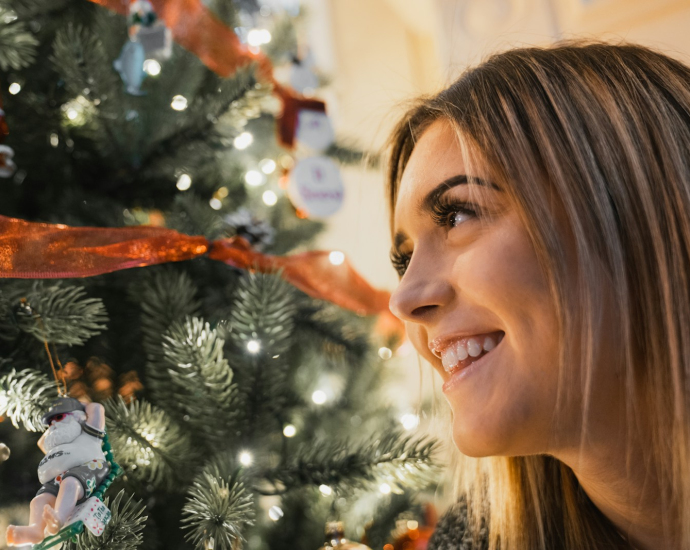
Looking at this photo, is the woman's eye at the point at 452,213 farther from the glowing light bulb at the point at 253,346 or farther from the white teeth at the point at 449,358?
the glowing light bulb at the point at 253,346

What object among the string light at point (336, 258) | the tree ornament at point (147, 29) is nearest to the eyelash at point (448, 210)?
the string light at point (336, 258)

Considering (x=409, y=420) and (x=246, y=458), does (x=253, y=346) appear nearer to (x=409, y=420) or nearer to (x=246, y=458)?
(x=246, y=458)

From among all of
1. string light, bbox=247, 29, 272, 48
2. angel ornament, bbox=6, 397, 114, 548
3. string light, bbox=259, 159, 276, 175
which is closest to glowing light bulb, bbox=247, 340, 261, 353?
angel ornament, bbox=6, 397, 114, 548

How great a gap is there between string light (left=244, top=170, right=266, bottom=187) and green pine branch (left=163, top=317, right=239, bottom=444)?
0.41 metres

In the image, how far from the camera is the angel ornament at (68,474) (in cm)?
49

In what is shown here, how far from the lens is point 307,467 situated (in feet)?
2.44

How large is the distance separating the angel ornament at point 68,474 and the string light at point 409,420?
496mm

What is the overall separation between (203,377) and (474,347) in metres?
0.31

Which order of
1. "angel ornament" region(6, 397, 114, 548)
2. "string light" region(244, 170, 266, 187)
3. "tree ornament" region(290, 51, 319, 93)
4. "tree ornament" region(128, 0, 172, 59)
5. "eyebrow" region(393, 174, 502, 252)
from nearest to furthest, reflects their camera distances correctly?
"angel ornament" region(6, 397, 114, 548) → "eyebrow" region(393, 174, 502, 252) → "tree ornament" region(128, 0, 172, 59) → "string light" region(244, 170, 266, 187) → "tree ornament" region(290, 51, 319, 93)

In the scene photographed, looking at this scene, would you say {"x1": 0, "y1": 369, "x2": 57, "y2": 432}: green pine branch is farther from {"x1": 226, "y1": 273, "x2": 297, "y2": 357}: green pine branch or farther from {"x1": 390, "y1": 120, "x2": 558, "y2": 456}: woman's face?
{"x1": 390, "y1": 120, "x2": 558, "y2": 456}: woman's face

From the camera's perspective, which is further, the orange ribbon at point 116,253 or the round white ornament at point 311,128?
the round white ornament at point 311,128

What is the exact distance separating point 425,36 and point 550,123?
1.65 meters

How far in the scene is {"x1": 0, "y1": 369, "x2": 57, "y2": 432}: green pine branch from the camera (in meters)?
0.57

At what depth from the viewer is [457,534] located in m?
0.82
